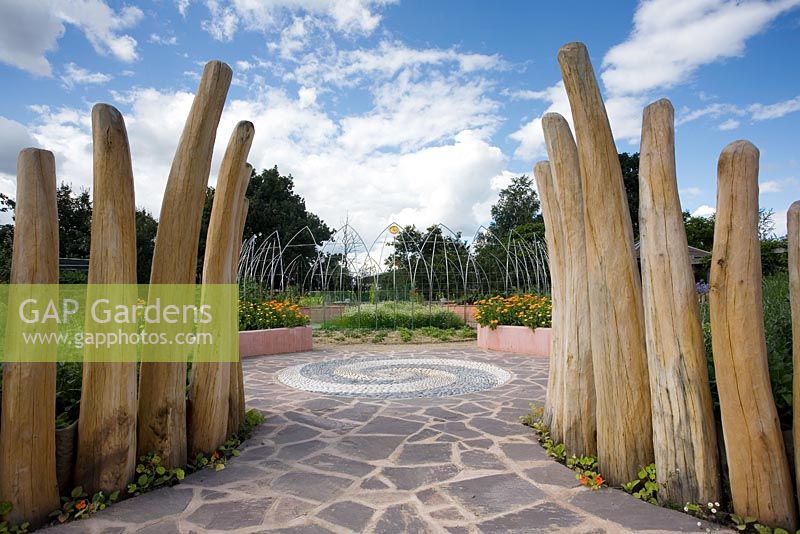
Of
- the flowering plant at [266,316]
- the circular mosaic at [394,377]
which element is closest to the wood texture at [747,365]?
the circular mosaic at [394,377]

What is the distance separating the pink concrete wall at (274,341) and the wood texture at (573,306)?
717 cm

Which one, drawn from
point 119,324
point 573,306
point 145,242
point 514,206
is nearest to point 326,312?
point 145,242

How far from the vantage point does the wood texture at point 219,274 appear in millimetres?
3658

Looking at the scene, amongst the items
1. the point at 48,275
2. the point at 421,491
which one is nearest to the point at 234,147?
the point at 48,275

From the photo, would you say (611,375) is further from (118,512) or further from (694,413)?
(118,512)

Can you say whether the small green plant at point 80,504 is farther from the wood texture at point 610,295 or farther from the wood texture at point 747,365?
the wood texture at point 747,365

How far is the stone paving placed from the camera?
2.71 m

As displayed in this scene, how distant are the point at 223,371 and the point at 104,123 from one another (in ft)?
6.57

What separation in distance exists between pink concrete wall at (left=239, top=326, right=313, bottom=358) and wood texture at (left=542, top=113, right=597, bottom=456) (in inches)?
282

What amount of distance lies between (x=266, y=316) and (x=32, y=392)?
7.57 meters

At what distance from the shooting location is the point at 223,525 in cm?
271

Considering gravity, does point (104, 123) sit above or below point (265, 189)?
below

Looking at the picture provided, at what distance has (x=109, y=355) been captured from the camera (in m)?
3.00

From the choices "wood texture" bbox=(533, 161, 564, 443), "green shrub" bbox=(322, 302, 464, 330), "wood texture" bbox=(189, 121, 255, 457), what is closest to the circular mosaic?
"wood texture" bbox=(533, 161, 564, 443)
